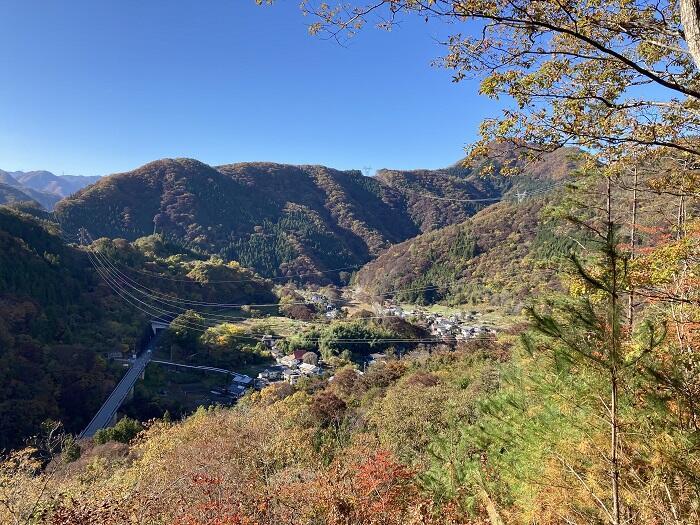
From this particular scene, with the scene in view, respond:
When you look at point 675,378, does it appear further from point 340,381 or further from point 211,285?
point 211,285

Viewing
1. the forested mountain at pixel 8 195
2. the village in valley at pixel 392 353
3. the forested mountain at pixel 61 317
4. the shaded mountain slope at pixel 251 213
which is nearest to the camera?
the forested mountain at pixel 61 317

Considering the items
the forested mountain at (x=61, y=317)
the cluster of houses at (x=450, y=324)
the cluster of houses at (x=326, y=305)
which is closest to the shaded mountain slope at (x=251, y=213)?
the cluster of houses at (x=326, y=305)

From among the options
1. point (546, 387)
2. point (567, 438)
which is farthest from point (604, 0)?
point (567, 438)

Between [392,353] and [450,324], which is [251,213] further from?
[392,353]

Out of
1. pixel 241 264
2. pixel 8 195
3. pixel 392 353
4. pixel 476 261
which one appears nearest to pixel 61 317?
pixel 392 353

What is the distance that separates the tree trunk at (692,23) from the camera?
2387mm

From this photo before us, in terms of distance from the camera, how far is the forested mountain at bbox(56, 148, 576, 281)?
92688mm

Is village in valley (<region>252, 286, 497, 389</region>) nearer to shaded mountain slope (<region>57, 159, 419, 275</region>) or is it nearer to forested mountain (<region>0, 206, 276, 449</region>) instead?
forested mountain (<region>0, 206, 276, 449</region>)

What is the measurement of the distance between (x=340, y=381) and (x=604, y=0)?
21232 millimetres

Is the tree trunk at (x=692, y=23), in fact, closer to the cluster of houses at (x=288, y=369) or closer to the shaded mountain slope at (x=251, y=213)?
the cluster of houses at (x=288, y=369)

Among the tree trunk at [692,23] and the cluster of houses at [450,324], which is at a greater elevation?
the tree trunk at [692,23]

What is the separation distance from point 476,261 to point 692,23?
67.2 m

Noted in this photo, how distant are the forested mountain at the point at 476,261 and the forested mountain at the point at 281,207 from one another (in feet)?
46.5

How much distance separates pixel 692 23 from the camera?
241cm
